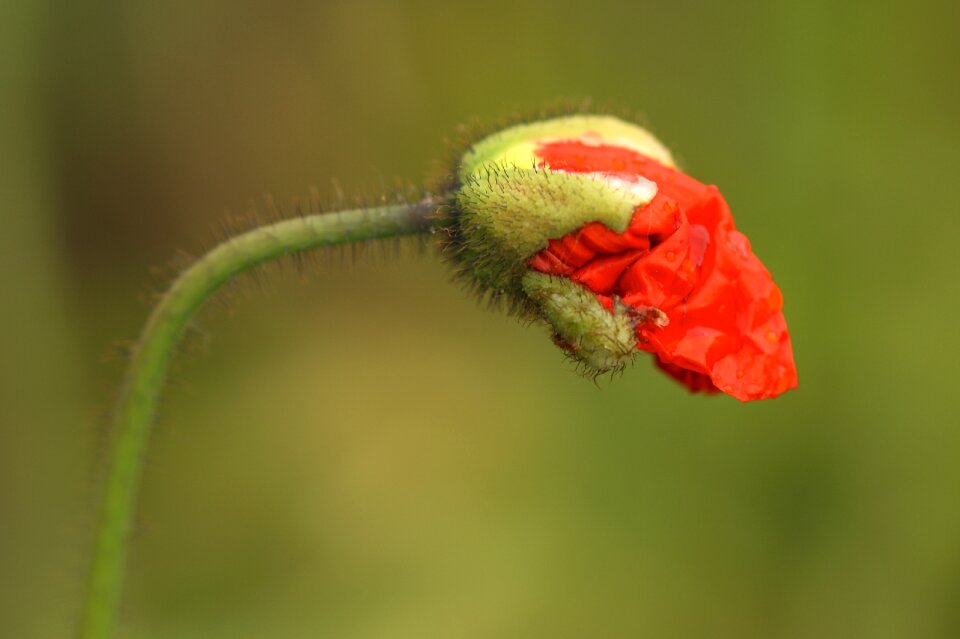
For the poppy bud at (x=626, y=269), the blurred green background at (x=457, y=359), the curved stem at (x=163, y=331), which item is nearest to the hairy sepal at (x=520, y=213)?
the poppy bud at (x=626, y=269)

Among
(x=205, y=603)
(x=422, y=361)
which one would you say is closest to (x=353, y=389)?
(x=422, y=361)

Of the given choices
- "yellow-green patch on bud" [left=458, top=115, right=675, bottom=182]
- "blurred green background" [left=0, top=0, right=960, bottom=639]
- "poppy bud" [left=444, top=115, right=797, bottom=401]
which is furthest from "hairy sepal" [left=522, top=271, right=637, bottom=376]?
"blurred green background" [left=0, top=0, right=960, bottom=639]

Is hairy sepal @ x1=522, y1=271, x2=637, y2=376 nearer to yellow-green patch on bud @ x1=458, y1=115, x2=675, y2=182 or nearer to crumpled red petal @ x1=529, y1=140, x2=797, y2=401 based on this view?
crumpled red petal @ x1=529, y1=140, x2=797, y2=401

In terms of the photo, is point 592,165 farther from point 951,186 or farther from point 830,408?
point 951,186

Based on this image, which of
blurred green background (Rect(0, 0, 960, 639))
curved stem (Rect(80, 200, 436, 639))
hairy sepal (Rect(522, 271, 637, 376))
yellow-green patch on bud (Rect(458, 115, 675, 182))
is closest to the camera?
hairy sepal (Rect(522, 271, 637, 376))

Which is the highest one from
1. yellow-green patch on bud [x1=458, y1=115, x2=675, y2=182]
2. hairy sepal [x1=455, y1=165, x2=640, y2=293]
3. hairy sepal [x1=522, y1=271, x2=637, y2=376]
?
yellow-green patch on bud [x1=458, y1=115, x2=675, y2=182]

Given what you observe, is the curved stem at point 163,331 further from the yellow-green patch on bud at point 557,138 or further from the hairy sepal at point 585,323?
the hairy sepal at point 585,323
